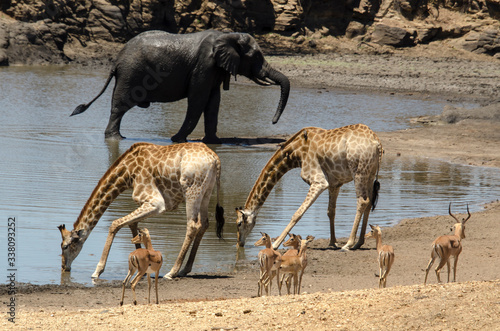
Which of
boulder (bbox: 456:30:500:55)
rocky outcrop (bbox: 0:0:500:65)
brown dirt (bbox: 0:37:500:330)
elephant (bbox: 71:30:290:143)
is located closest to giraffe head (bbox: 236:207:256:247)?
brown dirt (bbox: 0:37:500:330)

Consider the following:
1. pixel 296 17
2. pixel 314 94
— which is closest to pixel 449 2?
pixel 296 17

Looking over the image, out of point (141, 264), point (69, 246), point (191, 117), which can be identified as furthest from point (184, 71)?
point (141, 264)

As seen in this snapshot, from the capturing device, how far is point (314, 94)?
2809 cm

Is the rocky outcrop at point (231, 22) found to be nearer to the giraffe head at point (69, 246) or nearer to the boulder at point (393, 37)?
the boulder at point (393, 37)

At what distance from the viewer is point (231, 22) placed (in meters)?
39.6

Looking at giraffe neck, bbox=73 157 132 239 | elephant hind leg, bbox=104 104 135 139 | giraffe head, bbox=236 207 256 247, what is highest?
giraffe neck, bbox=73 157 132 239

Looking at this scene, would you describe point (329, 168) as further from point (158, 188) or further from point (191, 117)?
point (191, 117)

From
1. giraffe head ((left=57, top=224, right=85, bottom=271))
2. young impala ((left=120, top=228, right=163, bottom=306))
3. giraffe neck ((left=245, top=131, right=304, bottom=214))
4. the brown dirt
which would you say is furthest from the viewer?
giraffe neck ((left=245, top=131, right=304, bottom=214))

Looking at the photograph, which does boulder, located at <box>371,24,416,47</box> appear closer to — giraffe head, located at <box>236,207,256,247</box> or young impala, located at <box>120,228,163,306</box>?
giraffe head, located at <box>236,207,256,247</box>

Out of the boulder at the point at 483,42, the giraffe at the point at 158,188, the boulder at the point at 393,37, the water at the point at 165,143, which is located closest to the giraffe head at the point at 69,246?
the giraffe at the point at 158,188

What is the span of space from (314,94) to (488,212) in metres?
16.8

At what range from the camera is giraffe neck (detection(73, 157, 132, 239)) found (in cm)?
916

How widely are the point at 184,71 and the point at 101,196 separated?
936 centimetres

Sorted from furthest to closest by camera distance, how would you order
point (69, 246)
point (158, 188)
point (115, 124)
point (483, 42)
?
point (483, 42) → point (115, 124) → point (158, 188) → point (69, 246)
